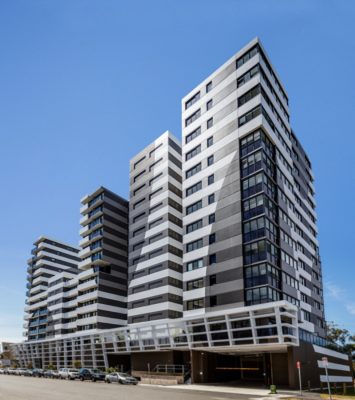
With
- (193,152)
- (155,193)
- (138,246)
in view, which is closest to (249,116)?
(193,152)

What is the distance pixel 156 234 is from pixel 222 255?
18.2 m

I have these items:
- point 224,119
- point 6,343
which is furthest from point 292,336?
point 6,343

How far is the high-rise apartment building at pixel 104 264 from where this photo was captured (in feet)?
259

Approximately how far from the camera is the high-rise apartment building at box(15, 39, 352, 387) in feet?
157

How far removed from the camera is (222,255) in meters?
52.5

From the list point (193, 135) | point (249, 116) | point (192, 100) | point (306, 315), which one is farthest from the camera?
point (192, 100)

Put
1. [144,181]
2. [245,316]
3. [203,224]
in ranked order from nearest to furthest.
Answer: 1. [245,316]
2. [203,224]
3. [144,181]

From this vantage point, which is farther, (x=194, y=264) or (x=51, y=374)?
(x=51, y=374)

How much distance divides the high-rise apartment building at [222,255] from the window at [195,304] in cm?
23

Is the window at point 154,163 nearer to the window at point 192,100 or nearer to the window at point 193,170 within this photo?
the window at point 193,170

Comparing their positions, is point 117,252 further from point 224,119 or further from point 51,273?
point 51,273

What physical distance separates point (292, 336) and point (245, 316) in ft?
21.9

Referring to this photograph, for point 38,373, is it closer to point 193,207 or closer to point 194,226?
point 194,226

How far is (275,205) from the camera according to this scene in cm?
5406
